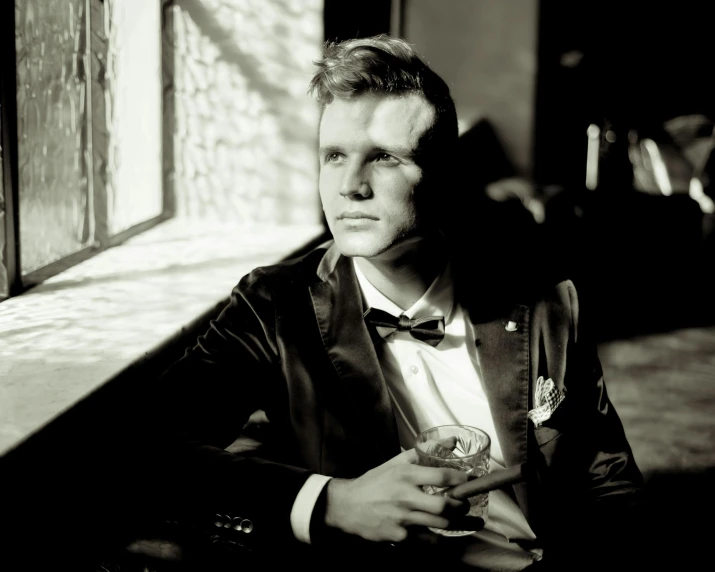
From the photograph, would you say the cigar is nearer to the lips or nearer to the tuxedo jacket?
the tuxedo jacket

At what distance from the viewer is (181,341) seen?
5.96 ft

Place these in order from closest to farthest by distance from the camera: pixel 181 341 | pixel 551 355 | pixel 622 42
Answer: pixel 551 355 → pixel 181 341 → pixel 622 42

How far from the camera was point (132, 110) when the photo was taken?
112 inches

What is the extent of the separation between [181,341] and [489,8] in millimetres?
4662

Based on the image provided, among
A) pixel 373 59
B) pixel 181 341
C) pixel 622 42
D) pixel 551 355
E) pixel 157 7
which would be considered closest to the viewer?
pixel 373 59

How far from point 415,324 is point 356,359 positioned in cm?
13

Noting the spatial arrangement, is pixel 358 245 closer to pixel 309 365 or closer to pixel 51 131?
pixel 309 365

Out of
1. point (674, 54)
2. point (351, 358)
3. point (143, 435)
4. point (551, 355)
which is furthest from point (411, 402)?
point (674, 54)

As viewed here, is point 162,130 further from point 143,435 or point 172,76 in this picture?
point 143,435

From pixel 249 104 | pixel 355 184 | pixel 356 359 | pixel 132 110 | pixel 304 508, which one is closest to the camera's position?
pixel 304 508

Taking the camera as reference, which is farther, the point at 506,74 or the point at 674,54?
the point at 674,54

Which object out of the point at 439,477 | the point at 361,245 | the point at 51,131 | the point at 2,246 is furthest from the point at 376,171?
the point at 51,131

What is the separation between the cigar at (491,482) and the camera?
3.51 feet

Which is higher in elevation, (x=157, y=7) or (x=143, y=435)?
(x=157, y=7)
